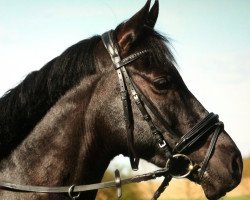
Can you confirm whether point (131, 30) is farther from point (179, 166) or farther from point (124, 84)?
point (179, 166)

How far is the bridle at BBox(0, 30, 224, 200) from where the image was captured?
3789 millimetres

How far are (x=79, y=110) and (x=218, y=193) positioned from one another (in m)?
1.70

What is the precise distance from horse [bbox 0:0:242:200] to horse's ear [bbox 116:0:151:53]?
0.01m

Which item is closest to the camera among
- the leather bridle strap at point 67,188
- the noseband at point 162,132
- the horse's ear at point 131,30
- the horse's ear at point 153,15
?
the leather bridle strap at point 67,188

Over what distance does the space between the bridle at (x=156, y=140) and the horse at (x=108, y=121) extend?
0.04 feet

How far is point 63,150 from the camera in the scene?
155 inches

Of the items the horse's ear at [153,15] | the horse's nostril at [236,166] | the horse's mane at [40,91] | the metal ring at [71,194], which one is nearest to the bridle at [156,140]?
the metal ring at [71,194]

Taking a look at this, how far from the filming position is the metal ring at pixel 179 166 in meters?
3.87

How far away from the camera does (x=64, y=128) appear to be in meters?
4.00

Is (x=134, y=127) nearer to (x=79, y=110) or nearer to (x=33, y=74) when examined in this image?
(x=79, y=110)

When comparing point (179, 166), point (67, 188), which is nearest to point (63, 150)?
point (67, 188)

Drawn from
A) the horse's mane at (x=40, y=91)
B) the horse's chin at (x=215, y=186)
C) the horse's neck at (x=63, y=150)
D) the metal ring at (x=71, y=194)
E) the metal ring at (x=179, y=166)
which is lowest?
the horse's chin at (x=215, y=186)

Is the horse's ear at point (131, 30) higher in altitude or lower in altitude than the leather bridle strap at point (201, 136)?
higher

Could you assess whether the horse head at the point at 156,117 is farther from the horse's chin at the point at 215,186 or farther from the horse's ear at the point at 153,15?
the horse's ear at the point at 153,15
